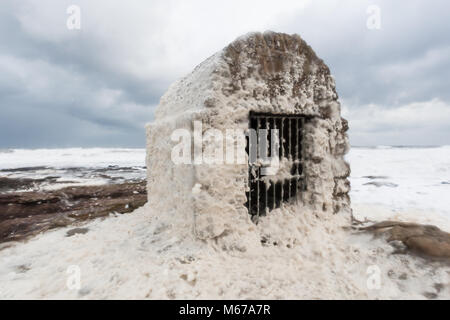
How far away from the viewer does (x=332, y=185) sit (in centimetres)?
332

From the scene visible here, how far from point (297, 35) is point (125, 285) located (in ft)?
11.2

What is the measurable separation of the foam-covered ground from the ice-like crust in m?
0.11

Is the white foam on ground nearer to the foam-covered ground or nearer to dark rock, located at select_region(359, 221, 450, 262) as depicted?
the foam-covered ground

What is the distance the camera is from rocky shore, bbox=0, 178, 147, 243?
4316 mm

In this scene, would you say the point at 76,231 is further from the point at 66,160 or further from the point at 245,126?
the point at 66,160

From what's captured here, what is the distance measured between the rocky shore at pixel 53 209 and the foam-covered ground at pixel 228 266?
86cm

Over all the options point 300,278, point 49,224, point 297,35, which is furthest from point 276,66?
point 49,224

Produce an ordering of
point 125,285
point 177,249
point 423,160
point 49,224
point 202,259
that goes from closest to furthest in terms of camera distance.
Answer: point 125,285, point 202,259, point 177,249, point 49,224, point 423,160

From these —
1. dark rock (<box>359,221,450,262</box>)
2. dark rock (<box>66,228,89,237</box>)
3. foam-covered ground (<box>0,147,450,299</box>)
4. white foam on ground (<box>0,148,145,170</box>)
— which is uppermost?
white foam on ground (<box>0,148,145,170</box>)

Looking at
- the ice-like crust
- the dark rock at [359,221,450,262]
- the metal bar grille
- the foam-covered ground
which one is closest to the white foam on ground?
the foam-covered ground

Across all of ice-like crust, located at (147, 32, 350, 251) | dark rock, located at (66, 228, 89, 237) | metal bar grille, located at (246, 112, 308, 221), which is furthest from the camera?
dark rock, located at (66, 228, 89, 237)

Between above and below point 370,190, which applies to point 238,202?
above

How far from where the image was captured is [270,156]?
3125 mm
